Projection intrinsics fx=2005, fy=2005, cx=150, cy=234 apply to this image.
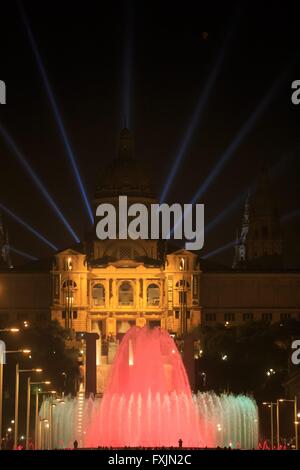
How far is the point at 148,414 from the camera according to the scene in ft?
323

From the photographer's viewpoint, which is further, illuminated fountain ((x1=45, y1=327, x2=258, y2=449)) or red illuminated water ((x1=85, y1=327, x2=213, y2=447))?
illuminated fountain ((x1=45, y1=327, x2=258, y2=449))

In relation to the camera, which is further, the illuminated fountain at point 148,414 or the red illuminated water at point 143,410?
the illuminated fountain at point 148,414

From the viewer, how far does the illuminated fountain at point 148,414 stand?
9594 cm

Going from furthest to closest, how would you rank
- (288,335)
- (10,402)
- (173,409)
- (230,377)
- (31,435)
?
1. (288,335)
2. (230,377)
3. (10,402)
4. (31,435)
5. (173,409)

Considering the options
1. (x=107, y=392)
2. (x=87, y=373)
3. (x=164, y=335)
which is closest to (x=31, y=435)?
(x=107, y=392)

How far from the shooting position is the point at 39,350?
544 ft

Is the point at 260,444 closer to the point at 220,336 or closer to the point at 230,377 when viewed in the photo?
the point at 230,377

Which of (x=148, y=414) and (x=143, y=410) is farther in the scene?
(x=143, y=410)

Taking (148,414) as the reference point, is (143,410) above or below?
above

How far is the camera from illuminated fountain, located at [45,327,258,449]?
95938mm
